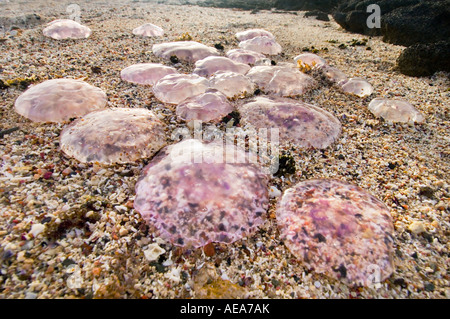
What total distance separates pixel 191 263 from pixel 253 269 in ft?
1.62

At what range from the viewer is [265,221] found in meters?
2.33

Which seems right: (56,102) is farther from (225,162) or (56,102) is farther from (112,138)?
(225,162)

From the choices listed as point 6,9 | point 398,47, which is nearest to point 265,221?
point 398,47

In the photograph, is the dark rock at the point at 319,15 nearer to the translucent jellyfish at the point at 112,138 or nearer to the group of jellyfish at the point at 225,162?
the group of jellyfish at the point at 225,162

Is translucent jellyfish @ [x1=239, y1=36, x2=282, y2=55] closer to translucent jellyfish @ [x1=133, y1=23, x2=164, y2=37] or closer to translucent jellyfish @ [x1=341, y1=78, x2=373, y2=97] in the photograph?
translucent jellyfish @ [x1=341, y1=78, x2=373, y2=97]

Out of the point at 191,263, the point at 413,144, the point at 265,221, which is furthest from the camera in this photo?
the point at 413,144

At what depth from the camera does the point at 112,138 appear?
8.90 ft

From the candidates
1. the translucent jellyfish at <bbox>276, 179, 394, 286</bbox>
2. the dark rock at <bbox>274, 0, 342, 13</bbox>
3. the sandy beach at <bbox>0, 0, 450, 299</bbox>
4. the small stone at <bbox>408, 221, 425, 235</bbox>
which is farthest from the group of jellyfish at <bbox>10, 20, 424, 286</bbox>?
the dark rock at <bbox>274, 0, 342, 13</bbox>

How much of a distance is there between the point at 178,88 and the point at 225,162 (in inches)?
68.4

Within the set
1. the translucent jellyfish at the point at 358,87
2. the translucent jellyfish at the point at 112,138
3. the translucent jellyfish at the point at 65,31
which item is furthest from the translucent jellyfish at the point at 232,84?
the translucent jellyfish at the point at 65,31

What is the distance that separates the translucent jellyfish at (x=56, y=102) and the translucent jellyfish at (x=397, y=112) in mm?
3995

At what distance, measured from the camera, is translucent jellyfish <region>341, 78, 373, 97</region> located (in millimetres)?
4250

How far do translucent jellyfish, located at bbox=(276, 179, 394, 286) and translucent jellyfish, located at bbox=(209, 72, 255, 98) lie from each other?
2.03m
